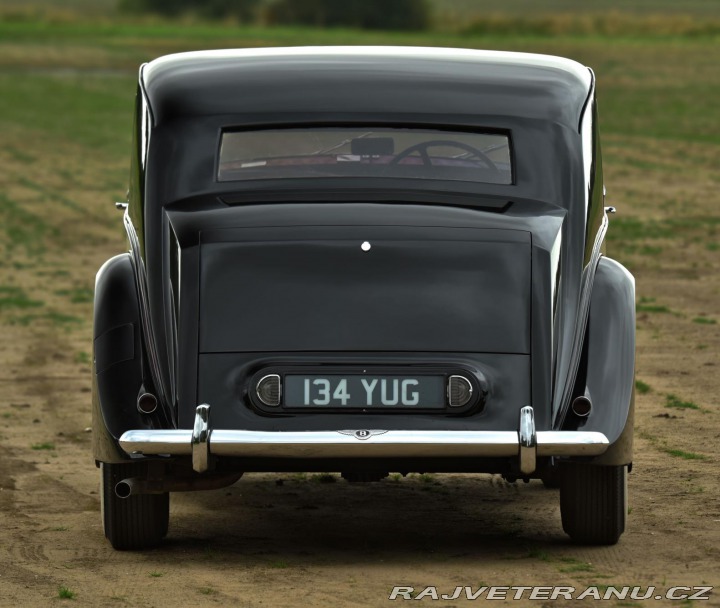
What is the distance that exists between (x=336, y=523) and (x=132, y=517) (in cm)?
106

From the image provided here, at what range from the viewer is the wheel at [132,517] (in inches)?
262

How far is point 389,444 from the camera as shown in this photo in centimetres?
593

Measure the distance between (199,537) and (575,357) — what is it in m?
1.82

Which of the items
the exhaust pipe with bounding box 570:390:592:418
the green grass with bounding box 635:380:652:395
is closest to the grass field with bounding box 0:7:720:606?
the green grass with bounding box 635:380:652:395

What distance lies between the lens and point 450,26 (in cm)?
8762

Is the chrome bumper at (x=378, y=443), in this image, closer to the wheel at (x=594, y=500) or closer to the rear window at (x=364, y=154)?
the wheel at (x=594, y=500)

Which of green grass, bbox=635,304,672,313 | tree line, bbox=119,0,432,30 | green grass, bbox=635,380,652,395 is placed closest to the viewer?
green grass, bbox=635,380,652,395

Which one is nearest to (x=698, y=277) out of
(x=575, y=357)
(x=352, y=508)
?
(x=352, y=508)

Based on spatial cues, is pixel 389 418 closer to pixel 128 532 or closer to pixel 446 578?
pixel 446 578

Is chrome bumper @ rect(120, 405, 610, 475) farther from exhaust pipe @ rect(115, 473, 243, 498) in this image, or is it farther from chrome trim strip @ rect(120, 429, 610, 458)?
exhaust pipe @ rect(115, 473, 243, 498)

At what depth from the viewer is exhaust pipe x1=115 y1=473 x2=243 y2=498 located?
6293 millimetres

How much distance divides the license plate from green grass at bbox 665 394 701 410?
13.2 feet

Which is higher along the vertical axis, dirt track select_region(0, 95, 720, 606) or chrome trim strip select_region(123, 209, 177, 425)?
chrome trim strip select_region(123, 209, 177, 425)

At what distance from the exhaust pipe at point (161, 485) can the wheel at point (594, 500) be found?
1.33m
